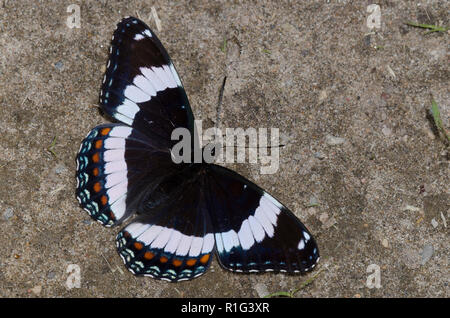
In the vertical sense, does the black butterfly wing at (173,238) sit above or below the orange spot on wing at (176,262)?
above

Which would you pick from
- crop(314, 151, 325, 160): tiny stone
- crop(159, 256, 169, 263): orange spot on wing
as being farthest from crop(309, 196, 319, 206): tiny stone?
crop(159, 256, 169, 263): orange spot on wing

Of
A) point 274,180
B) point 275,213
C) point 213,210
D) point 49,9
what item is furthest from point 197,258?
point 49,9

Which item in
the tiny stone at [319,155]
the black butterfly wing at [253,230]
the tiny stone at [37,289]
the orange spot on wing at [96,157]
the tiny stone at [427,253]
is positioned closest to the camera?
the black butterfly wing at [253,230]

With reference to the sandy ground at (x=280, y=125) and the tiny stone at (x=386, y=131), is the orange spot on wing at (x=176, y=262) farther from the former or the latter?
the tiny stone at (x=386, y=131)

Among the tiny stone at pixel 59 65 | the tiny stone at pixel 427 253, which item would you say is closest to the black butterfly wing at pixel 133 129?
the tiny stone at pixel 59 65

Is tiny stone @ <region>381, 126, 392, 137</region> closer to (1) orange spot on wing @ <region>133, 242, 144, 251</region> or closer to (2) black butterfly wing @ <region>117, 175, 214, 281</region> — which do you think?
(2) black butterfly wing @ <region>117, 175, 214, 281</region>

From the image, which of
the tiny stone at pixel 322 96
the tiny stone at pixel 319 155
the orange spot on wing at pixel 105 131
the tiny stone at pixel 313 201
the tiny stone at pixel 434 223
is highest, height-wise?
the tiny stone at pixel 322 96
